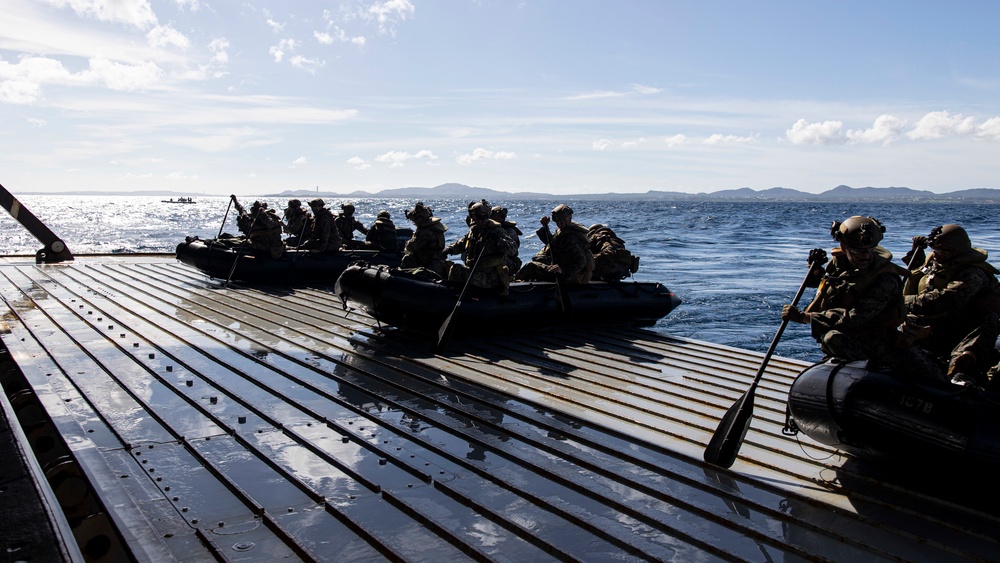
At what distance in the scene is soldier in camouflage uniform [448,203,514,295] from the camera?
953 cm

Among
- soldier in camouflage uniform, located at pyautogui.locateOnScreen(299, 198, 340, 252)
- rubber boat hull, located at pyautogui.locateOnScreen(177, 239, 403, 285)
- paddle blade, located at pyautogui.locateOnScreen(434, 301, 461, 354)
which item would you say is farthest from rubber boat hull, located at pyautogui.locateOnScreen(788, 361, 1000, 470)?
soldier in camouflage uniform, located at pyautogui.locateOnScreen(299, 198, 340, 252)

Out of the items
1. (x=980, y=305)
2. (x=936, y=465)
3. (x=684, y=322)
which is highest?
(x=980, y=305)

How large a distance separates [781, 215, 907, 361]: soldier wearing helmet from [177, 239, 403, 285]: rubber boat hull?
1008 cm

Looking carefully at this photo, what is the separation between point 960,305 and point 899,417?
1.66 m

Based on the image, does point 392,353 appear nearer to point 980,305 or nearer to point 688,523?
point 688,523

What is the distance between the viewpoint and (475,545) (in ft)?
13.1

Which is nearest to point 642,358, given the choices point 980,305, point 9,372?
point 980,305

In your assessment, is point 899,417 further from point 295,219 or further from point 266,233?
point 295,219

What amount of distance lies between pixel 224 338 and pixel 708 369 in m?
5.61

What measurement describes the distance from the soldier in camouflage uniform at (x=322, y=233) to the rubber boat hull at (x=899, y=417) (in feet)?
38.6

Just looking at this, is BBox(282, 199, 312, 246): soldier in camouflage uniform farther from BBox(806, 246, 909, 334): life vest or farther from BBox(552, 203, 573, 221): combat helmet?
BBox(806, 246, 909, 334): life vest

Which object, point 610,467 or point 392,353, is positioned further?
point 392,353

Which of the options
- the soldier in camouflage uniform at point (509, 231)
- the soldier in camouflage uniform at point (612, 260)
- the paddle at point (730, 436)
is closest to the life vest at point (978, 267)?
the paddle at point (730, 436)

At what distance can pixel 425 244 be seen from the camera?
1066 cm
